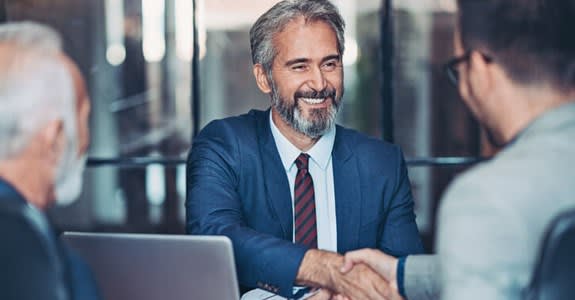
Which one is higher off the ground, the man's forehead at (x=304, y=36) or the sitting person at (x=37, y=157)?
the man's forehead at (x=304, y=36)

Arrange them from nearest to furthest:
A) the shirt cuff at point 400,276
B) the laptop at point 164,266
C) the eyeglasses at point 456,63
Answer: the eyeglasses at point 456,63, the laptop at point 164,266, the shirt cuff at point 400,276

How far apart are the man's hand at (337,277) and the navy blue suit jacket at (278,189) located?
0.30 metres

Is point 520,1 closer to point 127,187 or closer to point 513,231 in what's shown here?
point 513,231

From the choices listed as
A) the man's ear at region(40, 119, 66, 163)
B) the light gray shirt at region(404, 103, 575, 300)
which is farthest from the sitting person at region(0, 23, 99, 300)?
the light gray shirt at region(404, 103, 575, 300)

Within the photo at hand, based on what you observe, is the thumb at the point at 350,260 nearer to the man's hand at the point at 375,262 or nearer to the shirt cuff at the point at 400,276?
the man's hand at the point at 375,262

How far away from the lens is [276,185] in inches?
105

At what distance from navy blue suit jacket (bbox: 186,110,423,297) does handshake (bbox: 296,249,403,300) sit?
31 cm

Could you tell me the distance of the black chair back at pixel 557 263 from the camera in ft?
4.40

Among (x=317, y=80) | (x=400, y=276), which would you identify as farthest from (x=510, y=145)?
(x=317, y=80)

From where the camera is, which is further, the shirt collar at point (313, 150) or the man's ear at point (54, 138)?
the shirt collar at point (313, 150)

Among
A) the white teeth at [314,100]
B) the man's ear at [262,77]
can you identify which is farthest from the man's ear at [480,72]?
the man's ear at [262,77]

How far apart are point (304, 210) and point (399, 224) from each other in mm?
319

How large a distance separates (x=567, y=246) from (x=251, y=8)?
9.51 m

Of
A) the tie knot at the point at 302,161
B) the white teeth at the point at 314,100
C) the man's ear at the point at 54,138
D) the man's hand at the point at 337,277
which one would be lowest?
the man's hand at the point at 337,277
